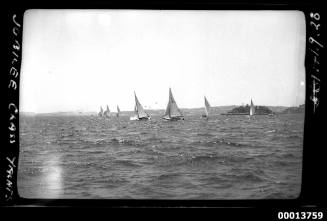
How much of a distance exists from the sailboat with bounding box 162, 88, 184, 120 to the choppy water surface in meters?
0.09

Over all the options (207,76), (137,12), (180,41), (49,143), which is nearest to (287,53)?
(207,76)

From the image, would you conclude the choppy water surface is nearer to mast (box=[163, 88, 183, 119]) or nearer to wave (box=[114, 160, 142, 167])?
wave (box=[114, 160, 142, 167])

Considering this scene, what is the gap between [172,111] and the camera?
269cm

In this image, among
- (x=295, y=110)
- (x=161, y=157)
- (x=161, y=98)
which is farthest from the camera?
(x=161, y=157)

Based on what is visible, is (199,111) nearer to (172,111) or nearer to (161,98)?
(172,111)

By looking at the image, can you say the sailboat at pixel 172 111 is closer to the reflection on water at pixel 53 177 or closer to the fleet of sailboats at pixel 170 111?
the fleet of sailboats at pixel 170 111

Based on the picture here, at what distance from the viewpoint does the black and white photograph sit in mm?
2539

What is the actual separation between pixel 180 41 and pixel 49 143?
178 cm

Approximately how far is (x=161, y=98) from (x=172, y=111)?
7.5 inches

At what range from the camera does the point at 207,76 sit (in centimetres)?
265

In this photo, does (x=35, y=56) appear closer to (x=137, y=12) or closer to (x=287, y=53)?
(x=137, y=12)

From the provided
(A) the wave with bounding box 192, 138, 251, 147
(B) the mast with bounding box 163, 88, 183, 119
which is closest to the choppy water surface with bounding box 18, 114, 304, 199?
(A) the wave with bounding box 192, 138, 251, 147

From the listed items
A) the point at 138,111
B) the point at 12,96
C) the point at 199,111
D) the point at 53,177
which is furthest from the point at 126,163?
the point at 12,96
